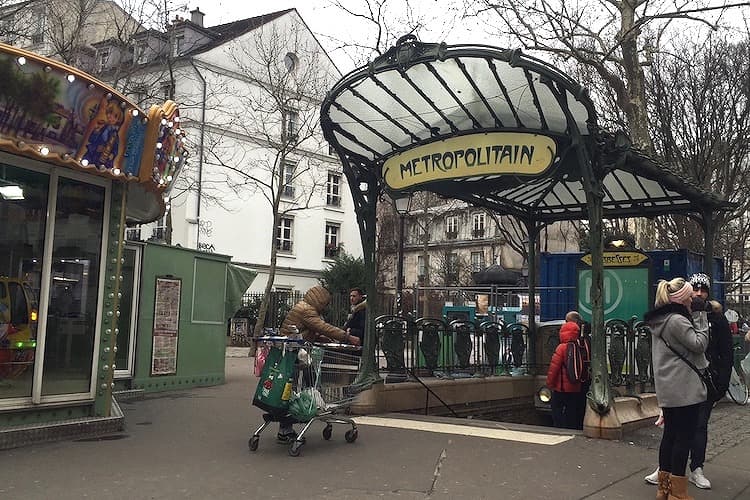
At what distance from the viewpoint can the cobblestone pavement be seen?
753 cm

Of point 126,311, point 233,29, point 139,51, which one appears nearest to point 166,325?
point 126,311

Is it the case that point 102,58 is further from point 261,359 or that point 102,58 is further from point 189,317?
point 261,359

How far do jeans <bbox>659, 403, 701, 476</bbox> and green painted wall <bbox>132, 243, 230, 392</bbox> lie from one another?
849 cm

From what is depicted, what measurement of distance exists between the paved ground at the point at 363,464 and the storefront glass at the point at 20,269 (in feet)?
3.00

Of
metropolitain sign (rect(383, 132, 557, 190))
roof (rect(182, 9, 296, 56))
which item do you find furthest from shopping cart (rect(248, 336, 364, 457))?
roof (rect(182, 9, 296, 56))

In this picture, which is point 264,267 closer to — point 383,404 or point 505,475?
point 383,404

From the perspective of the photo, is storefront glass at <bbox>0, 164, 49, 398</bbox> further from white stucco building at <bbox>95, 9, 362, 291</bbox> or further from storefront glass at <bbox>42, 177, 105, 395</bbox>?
white stucco building at <bbox>95, 9, 362, 291</bbox>

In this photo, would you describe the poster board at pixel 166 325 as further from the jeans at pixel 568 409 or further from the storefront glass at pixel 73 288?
the jeans at pixel 568 409

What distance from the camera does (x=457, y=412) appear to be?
10297mm

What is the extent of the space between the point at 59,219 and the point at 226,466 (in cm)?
336

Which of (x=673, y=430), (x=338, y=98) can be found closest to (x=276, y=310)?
(x=338, y=98)

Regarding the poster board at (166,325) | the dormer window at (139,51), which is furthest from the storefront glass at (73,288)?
the dormer window at (139,51)

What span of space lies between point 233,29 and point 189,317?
91.0ft

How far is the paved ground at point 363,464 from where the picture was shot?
5.31 m
